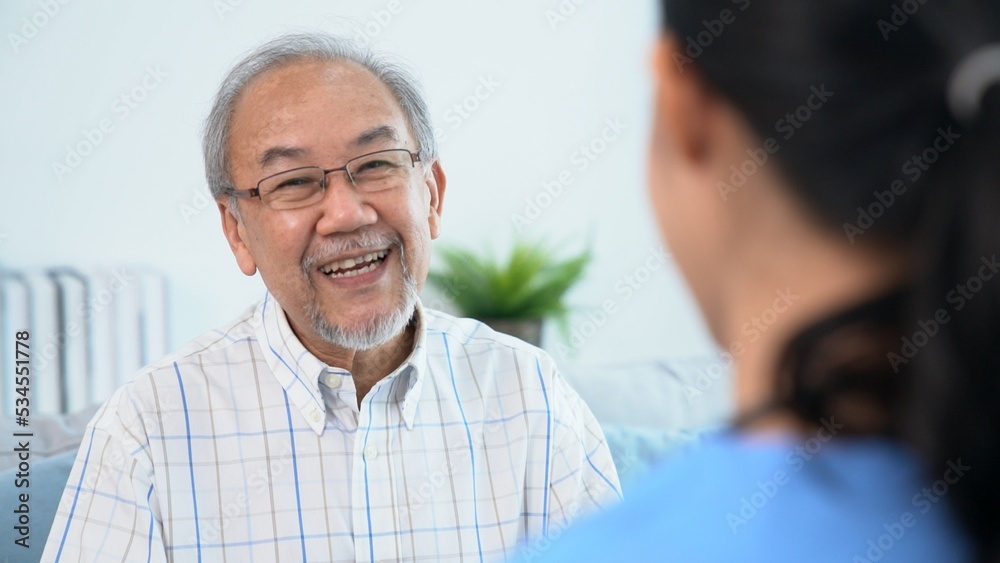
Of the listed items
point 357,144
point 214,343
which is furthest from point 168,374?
point 357,144

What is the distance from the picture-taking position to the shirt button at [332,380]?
1.50m

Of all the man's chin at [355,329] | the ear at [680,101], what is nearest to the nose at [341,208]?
the man's chin at [355,329]

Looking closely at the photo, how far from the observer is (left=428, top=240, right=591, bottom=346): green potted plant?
2729 mm

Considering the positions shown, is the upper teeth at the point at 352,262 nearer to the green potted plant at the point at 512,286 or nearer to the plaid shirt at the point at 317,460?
the plaid shirt at the point at 317,460

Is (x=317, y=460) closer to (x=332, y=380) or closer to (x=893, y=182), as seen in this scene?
(x=332, y=380)

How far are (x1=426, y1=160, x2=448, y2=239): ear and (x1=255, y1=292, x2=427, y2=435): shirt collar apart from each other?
152mm

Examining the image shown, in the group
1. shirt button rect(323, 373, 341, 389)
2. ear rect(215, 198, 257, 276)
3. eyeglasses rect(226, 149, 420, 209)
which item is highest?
eyeglasses rect(226, 149, 420, 209)

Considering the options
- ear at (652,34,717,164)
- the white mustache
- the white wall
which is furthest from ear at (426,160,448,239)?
ear at (652,34,717,164)

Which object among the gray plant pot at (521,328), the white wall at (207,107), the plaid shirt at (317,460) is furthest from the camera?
the white wall at (207,107)

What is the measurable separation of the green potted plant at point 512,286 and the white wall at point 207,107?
22cm

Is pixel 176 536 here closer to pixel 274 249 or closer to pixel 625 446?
pixel 274 249

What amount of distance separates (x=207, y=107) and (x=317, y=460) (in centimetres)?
186

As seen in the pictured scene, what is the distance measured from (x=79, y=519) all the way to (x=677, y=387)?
1435 mm

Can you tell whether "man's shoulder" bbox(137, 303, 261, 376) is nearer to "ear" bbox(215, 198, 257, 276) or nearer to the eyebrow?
"ear" bbox(215, 198, 257, 276)
